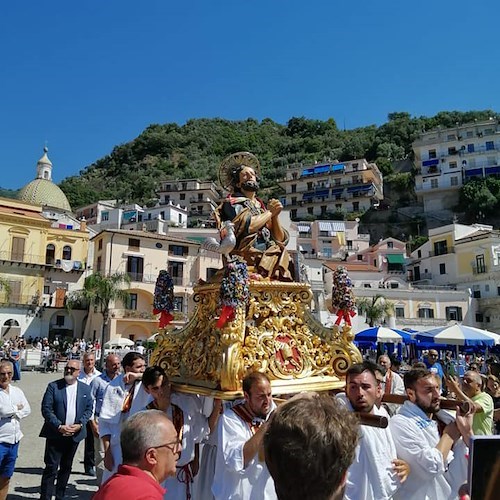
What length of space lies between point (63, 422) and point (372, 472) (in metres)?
4.74

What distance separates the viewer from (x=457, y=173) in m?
66.9

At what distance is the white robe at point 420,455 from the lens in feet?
11.3

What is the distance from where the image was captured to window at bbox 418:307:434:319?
142 feet

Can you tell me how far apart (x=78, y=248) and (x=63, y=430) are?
4219 cm

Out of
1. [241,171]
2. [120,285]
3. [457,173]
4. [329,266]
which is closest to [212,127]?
[457,173]

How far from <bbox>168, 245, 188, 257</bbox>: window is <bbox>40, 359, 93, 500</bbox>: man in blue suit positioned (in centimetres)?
3672

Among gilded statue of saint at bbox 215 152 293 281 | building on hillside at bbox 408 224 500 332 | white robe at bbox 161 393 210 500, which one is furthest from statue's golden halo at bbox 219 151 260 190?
building on hillside at bbox 408 224 500 332

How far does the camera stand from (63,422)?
6.43 meters

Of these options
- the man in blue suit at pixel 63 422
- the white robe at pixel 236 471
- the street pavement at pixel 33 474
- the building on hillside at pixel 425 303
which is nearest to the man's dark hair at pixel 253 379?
the white robe at pixel 236 471

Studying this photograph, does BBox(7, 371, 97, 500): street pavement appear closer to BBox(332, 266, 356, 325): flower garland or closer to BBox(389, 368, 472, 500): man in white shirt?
BBox(332, 266, 356, 325): flower garland

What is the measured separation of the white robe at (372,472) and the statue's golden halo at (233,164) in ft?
12.2

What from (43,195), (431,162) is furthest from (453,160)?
(43,195)

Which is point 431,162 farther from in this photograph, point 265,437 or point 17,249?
point 265,437

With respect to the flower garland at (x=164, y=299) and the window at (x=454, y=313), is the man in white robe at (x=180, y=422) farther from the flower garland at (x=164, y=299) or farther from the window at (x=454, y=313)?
the window at (x=454, y=313)
